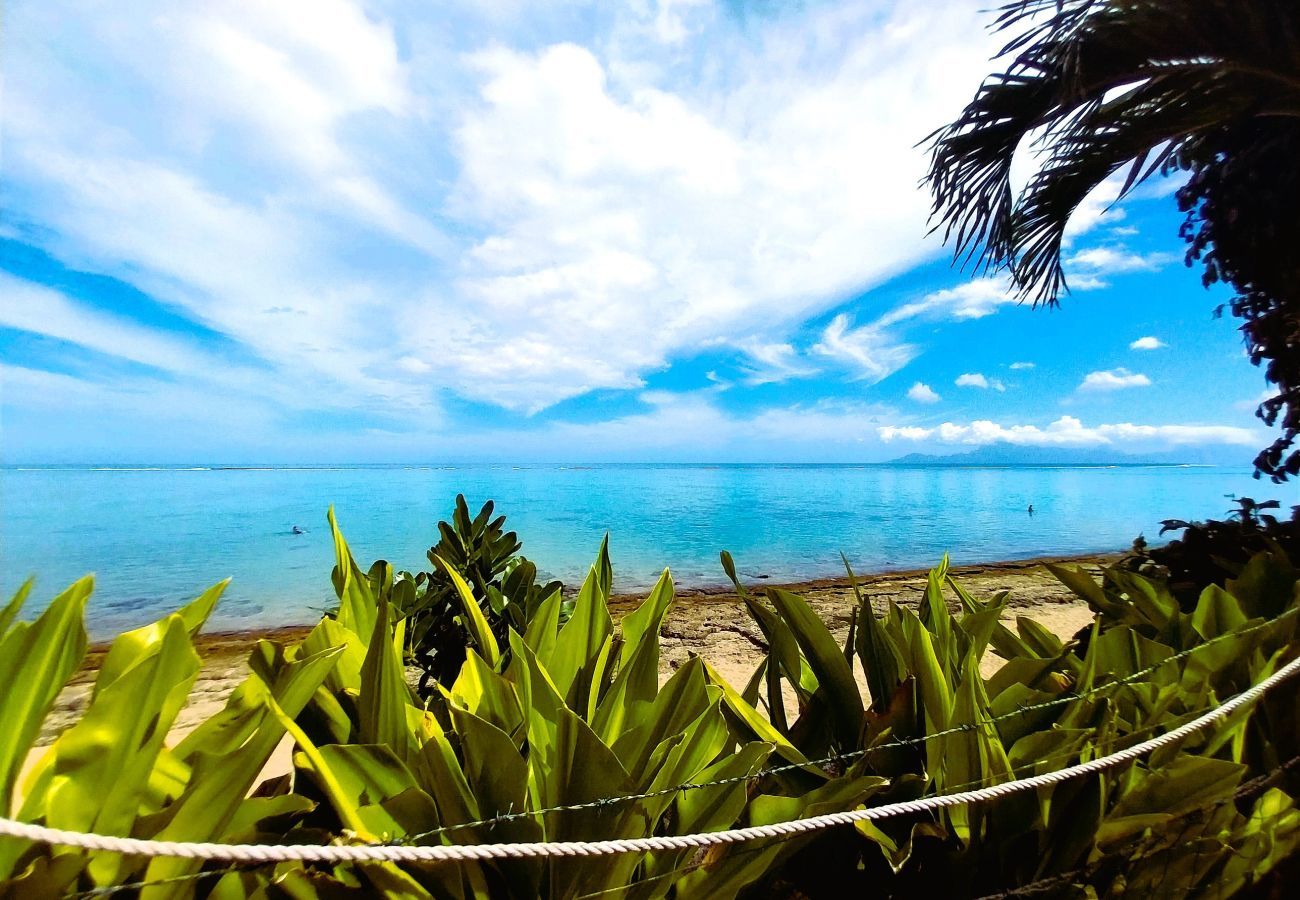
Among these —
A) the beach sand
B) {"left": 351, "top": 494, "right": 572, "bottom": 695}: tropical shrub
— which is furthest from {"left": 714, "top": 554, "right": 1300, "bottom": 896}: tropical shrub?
the beach sand

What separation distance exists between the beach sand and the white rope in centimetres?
316

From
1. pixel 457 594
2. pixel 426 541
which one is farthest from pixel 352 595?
pixel 426 541

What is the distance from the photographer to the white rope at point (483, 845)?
0.45m

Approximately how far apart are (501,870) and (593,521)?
71.9ft

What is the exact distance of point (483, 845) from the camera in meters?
0.62

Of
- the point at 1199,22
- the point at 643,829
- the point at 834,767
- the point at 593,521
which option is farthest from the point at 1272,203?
the point at 593,521

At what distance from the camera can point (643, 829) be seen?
0.75m

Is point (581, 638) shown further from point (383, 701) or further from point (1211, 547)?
point (1211, 547)

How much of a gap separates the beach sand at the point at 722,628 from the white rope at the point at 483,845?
10.4 ft

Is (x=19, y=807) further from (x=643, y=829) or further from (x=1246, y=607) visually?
(x=1246, y=607)

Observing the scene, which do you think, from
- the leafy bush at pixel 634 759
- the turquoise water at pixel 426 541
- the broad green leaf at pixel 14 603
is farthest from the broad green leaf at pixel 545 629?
the turquoise water at pixel 426 541

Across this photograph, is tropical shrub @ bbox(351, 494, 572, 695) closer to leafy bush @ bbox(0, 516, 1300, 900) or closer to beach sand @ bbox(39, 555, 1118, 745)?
leafy bush @ bbox(0, 516, 1300, 900)

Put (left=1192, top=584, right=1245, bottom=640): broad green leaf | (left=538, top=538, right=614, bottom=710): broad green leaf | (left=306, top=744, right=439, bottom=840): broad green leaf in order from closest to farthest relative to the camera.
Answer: (left=306, top=744, right=439, bottom=840): broad green leaf < (left=538, top=538, right=614, bottom=710): broad green leaf < (left=1192, top=584, right=1245, bottom=640): broad green leaf

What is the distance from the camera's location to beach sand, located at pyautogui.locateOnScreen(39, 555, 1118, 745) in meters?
4.50
